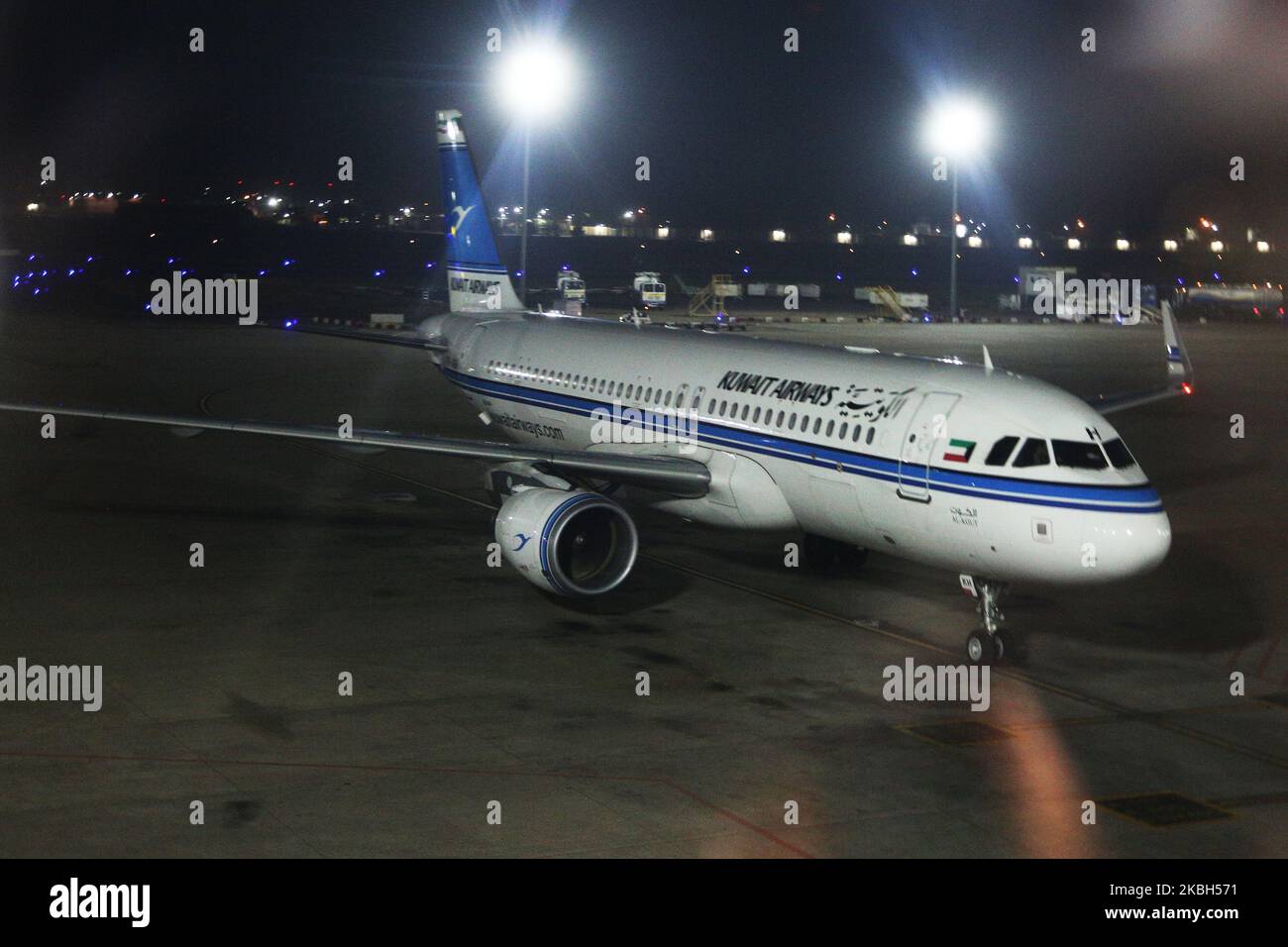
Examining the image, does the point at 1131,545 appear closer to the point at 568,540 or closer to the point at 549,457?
the point at 568,540

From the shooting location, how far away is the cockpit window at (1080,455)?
18.3 meters

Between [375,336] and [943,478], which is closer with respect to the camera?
[943,478]

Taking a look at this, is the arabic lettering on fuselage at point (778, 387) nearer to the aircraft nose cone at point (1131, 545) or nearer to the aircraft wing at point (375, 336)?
the aircraft nose cone at point (1131, 545)

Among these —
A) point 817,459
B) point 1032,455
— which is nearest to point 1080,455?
point 1032,455

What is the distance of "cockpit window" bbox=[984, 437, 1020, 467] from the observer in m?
18.7

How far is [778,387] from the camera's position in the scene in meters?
23.0

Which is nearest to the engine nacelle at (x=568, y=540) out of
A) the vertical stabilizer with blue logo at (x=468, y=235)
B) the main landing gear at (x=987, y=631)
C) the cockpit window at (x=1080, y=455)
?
the main landing gear at (x=987, y=631)

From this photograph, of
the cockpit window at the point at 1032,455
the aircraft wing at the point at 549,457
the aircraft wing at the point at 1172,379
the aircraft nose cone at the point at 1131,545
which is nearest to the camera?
the aircraft nose cone at the point at 1131,545

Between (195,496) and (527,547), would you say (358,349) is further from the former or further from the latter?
(527,547)

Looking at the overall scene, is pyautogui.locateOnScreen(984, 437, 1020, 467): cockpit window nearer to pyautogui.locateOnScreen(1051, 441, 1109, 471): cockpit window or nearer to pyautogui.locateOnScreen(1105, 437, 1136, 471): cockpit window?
pyautogui.locateOnScreen(1051, 441, 1109, 471): cockpit window

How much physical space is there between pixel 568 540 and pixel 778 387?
4.52 metres

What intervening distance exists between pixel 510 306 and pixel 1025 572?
19.4m

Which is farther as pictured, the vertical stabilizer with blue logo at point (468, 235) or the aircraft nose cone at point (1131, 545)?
the vertical stabilizer with blue logo at point (468, 235)

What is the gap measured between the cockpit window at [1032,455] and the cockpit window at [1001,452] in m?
0.13
